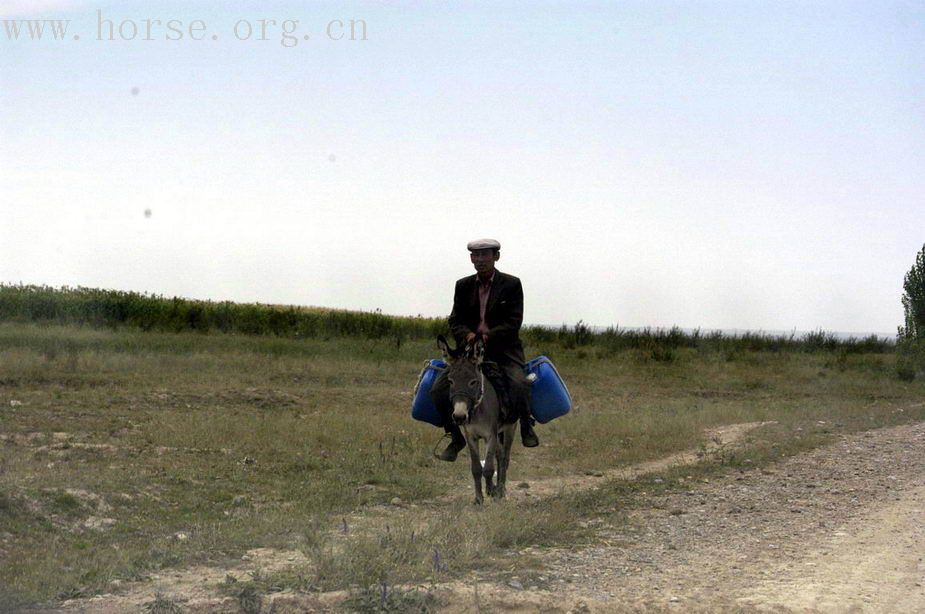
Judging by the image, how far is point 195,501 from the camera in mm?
9945

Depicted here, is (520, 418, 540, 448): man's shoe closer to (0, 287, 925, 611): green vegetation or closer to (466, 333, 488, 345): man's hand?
(0, 287, 925, 611): green vegetation

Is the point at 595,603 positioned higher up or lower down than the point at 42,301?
lower down

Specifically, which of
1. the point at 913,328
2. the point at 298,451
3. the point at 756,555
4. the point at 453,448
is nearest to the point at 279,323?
the point at 913,328

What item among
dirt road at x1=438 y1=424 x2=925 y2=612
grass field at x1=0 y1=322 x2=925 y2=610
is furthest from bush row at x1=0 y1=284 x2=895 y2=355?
dirt road at x1=438 y1=424 x2=925 y2=612

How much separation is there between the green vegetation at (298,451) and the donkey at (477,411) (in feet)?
1.43

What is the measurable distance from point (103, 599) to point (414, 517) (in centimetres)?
350

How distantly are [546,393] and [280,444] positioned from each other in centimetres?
459

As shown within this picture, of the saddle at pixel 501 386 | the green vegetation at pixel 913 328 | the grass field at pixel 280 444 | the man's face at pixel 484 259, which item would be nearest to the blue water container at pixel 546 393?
the saddle at pixel 501 386

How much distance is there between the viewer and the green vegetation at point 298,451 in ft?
23.2

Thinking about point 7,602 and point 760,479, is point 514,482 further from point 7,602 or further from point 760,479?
point 7,602

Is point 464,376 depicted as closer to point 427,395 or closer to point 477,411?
point 477,411

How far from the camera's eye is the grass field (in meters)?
7.35

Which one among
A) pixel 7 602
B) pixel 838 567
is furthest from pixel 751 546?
pixel 7 602

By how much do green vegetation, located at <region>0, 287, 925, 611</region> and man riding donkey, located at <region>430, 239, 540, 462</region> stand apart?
103 centimetres
